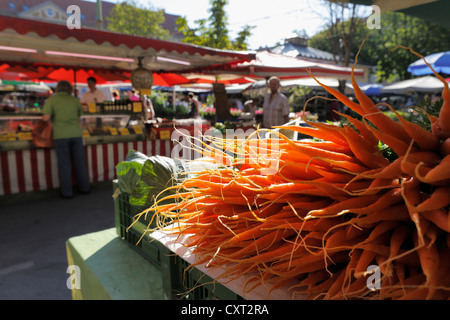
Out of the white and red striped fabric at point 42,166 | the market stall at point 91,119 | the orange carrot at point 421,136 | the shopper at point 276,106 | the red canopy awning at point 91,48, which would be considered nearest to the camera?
the orange carrot at point 421,136

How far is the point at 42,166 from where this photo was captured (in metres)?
4.79

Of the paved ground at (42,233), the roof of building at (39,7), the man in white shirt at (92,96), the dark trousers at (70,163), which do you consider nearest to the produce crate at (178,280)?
the paved ground at (42,233)

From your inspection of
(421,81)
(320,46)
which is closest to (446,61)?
(421,81)

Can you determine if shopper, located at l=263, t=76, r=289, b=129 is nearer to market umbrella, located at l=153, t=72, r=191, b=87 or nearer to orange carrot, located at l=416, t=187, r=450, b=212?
orange carrot, located at l=416, t=187, r=450, b=212

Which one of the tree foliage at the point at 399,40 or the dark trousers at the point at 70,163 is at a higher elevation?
the tree foliage at the point at 399,40

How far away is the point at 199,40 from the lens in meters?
11.1

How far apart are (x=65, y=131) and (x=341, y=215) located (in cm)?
473

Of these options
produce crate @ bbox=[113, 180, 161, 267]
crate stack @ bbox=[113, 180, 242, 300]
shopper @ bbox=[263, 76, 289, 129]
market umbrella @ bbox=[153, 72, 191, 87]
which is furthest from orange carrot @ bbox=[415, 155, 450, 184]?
market umbrella @ bbox=[153, 72, 191, 87]

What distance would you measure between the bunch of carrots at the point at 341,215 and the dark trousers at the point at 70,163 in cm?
424

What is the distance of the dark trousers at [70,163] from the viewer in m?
4.71

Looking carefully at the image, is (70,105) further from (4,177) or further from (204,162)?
(204,162)

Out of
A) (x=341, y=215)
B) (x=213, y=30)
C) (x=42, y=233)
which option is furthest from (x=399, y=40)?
(x=341, y=215)

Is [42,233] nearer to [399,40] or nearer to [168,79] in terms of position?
[168,79]

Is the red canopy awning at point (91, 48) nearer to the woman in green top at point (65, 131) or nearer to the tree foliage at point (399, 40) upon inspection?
the woman in green top at point (65, 131)
